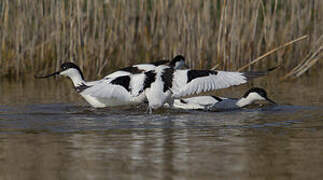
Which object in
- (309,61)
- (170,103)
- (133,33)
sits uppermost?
(133,33)

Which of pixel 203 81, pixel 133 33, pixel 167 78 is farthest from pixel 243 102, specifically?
pixel 133 33

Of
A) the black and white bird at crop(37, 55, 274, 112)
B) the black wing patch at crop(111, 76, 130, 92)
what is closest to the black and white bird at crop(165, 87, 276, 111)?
the black and white bird at crop(37, 55, 274, 112)

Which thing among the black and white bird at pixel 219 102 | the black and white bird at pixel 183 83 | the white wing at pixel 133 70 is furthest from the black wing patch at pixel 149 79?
the white wing at pixel 133 70

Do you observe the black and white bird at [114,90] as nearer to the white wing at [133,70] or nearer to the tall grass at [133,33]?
the white wing at [133,70]

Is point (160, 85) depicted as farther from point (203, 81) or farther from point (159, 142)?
point (159, 142)

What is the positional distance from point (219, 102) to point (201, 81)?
1.46ft

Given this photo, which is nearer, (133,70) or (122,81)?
(122,81)

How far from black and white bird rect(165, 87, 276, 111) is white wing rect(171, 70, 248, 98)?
30cm

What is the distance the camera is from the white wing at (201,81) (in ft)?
25.7

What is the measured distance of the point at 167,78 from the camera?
8.00 meters

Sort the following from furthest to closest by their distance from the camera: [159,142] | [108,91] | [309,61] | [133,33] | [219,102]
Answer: [133,33] → [309,61] → [219,102] → [108,91] → [159,142]

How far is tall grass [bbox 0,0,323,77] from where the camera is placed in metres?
10.5

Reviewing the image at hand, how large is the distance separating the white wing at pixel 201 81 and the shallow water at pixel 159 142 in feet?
0.82

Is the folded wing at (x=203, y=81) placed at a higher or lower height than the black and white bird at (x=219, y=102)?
higher
